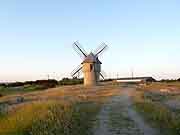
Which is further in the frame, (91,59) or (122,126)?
(91,59)

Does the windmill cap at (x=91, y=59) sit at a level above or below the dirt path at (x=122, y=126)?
above

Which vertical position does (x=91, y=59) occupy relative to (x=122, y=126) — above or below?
above

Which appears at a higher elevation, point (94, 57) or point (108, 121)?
point (94, 57)

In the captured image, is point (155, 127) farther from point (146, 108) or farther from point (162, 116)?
point (146, 108)

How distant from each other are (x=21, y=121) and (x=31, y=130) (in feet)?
6.86

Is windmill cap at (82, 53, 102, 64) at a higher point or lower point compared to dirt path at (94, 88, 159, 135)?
higher

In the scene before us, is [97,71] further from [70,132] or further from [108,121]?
[70,132]

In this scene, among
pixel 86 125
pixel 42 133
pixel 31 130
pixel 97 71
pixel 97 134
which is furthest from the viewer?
pixel 97 71

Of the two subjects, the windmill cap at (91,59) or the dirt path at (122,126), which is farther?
the windmill cap at (91,59)

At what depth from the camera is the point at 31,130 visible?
48.5ft

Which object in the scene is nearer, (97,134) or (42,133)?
(42,133)

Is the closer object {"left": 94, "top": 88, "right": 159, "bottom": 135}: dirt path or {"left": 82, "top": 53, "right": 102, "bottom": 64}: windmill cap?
{"left": 94, "top": 88, "right": 159, "bottom": 135}: dirt path

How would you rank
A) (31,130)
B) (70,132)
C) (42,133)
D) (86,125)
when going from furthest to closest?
(86,125)
(70,132)
(31,130)
(42,133)

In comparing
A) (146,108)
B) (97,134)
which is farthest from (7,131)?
(146,108)
